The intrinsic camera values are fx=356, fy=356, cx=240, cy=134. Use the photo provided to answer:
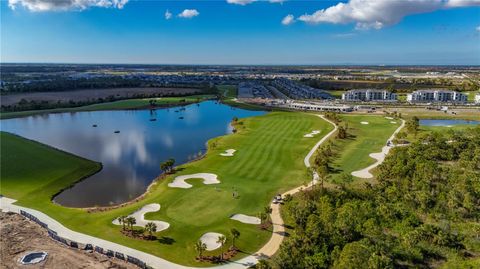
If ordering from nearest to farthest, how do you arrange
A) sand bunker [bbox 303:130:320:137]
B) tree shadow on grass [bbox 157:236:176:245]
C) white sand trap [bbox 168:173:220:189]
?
1. tree shadow on grass [bbox 157:236:176:245]
2. white sand trap [bbox 168:173:220:189]
3. sand bunker [bbox 303:130:320:137]

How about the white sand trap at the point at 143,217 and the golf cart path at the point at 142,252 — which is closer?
the golf cart path at the point at 142,252

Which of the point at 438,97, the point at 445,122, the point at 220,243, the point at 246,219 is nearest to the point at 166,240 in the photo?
the point at 220,243

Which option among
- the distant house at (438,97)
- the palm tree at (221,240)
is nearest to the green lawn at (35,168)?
the palm tree at (221,240)

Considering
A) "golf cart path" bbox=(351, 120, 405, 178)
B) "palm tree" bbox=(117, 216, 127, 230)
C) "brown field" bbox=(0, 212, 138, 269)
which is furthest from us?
"golf cart path" bbox=(351, 120, 405, 178)

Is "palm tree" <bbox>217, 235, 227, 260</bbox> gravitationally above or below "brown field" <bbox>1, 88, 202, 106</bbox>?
below

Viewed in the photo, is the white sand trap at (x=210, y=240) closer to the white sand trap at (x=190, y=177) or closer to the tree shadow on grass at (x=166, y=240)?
the tree shadow on grass at (x=166, y=240)

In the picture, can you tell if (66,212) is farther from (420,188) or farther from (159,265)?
(420,188)

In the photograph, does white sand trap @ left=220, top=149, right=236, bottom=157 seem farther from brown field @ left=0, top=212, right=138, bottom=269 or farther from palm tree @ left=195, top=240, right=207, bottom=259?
brown field @ left=0, top=212, right=138, bottom=269

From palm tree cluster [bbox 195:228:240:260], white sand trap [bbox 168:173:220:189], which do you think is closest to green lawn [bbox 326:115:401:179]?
white sand trap [bbox 168:173:220:189]
